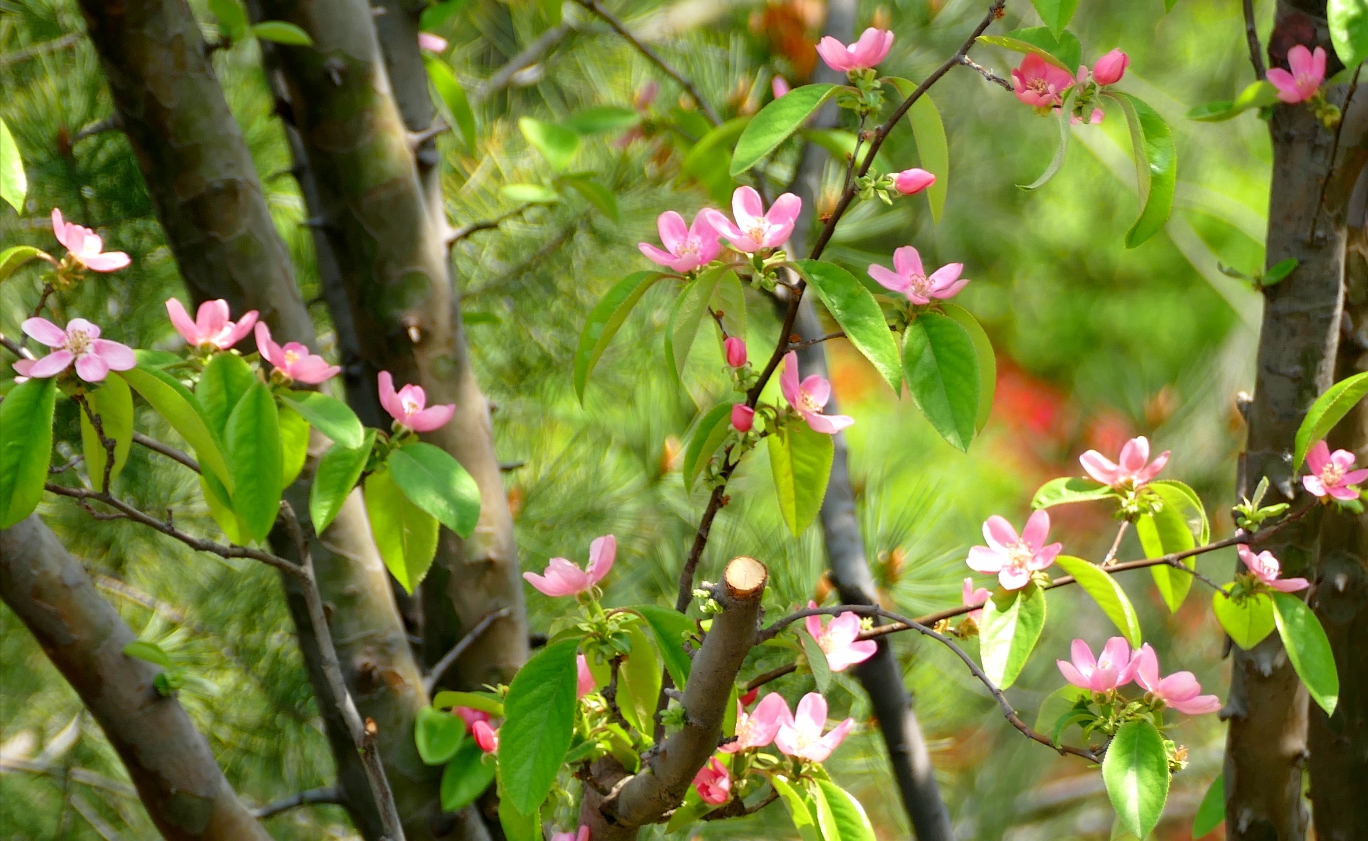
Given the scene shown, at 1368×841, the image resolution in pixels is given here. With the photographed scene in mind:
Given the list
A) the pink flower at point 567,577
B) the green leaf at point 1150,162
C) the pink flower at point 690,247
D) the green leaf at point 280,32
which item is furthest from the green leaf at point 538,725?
the green leaf at point 280,32

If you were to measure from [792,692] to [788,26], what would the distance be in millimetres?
800

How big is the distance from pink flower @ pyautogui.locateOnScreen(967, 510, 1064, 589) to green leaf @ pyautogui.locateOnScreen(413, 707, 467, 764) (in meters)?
0.29

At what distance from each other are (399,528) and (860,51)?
0.27m

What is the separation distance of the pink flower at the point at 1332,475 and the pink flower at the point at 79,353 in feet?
1.46

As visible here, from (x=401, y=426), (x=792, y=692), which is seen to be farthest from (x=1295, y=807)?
(x=401, y=426)

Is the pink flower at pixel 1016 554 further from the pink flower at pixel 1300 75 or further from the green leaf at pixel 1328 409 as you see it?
the pink flower at pixel 1300 75

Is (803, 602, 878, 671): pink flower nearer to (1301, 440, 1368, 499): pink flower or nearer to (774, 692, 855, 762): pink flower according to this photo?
(774, 692, 855, 762): pink flower

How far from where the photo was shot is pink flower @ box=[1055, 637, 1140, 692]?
391mm

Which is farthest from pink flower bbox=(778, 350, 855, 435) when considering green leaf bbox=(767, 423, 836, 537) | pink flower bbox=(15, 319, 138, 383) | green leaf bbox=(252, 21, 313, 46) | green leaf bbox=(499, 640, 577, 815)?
green leaf bbox=(252, 21, 313, 46)

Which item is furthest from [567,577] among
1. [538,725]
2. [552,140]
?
[552,140]

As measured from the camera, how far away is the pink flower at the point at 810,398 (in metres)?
0.37

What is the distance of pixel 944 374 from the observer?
1.12ft

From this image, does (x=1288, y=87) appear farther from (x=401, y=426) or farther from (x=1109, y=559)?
(x=401, y=426)

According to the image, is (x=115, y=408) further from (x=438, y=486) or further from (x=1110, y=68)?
(x=1110, y=68)
